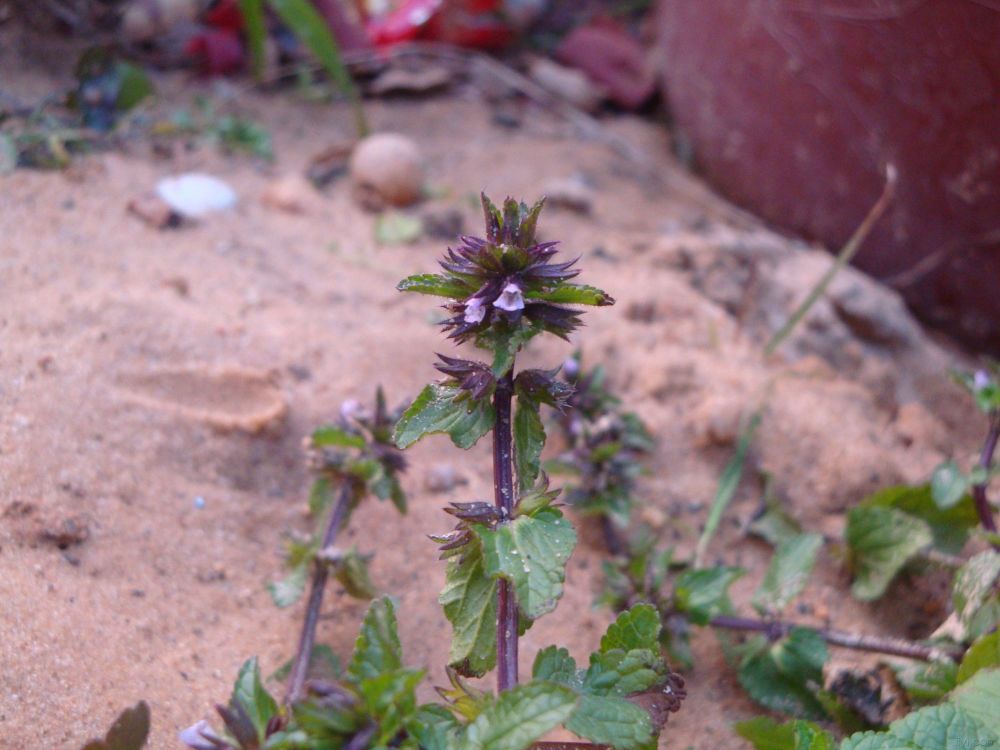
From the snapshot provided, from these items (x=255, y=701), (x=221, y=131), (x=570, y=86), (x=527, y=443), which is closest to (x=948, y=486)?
(x=527, y=443)

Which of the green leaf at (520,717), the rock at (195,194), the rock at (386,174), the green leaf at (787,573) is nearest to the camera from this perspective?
the green leaf at (520,717)

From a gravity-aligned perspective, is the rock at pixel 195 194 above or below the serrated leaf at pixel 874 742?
below

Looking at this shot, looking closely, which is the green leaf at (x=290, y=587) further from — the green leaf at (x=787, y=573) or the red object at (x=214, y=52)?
the red object at (x=214, y=52)

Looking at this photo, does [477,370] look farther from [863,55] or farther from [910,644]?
[863,55]

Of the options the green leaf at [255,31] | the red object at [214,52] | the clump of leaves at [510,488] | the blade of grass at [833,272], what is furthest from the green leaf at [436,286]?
the red object at [214,52]

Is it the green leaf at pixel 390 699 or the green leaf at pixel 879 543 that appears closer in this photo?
the green leaf at pixel 390 699

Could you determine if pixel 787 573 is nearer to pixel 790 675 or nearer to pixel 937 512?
pixel 790 675
